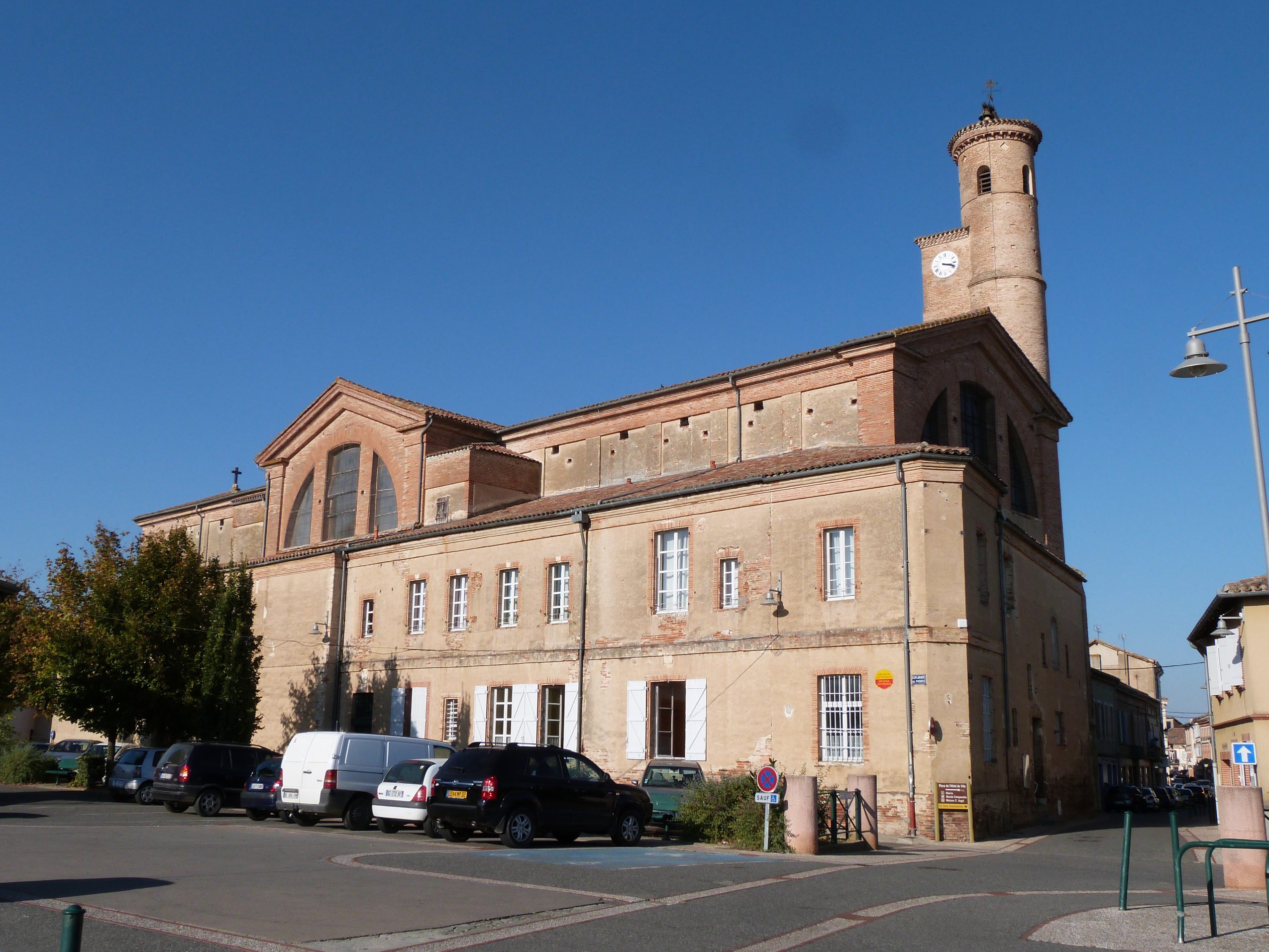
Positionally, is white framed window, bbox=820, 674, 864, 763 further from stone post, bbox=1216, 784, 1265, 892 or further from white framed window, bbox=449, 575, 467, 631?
white framed window, bbox=449, 575, 467, 631

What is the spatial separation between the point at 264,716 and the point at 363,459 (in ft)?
30.2

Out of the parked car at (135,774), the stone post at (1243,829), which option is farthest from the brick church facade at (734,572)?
the stone post at (1243,829)

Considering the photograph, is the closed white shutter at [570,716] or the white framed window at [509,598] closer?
the closed white shutter at [570,716]

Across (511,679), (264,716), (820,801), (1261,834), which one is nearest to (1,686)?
(264,716)

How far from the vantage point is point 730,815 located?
18.3 m

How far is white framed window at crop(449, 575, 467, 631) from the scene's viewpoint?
102ft

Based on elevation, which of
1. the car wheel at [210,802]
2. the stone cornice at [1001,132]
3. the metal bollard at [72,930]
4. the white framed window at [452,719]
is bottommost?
the car wheel at [210,802]

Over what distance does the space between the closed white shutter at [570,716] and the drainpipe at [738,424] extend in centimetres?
798

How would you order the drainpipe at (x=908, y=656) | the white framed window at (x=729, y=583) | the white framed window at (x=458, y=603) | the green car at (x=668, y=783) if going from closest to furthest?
the green car at (x=668, y=783) < the drainpipe at (x=908, y=656) < the white framed window at (x=729, y=583) < the white framed window at (x=458, y=603)

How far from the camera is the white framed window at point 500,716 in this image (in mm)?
29297

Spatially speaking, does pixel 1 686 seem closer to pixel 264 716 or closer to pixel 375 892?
pixel 264 716

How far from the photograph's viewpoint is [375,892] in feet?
36.3

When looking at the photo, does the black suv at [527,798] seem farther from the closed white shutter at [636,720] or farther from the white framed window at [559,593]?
the white framed window at [559,593]

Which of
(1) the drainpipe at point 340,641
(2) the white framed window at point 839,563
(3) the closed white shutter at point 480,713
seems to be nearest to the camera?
(2) the white framed window at point 839,563
